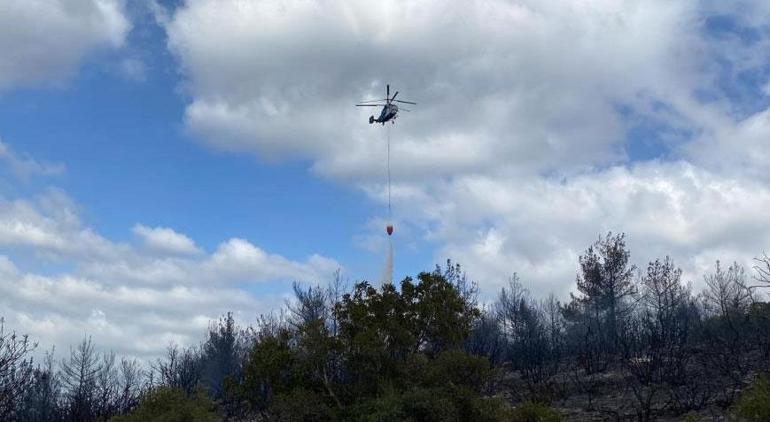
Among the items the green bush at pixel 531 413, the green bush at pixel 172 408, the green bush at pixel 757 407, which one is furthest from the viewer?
the green bush at pixel 172 408

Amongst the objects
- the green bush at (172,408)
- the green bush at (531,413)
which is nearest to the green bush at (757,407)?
the green bush at (531,413)

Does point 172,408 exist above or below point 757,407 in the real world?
above

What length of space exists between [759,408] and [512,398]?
48.7 feet

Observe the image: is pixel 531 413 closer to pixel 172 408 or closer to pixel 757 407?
pixel 757 407

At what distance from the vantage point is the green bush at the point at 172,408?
16098mm

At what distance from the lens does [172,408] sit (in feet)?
53.6

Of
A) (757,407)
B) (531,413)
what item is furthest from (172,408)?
(757,407)

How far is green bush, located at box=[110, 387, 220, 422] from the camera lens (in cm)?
1610

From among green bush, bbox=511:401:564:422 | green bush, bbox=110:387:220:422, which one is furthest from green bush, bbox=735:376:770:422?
green bush, bbox=110:387:220:422

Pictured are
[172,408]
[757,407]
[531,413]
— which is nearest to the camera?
[757,407]

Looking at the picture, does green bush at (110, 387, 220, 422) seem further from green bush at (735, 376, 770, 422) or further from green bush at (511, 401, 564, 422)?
green bush at (735, 376, 770, 422)

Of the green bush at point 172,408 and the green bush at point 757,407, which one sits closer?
the green bush at point 757,407

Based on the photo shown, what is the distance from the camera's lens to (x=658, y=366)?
26016 mm

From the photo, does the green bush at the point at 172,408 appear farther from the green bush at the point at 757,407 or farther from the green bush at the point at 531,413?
the green bush at the point at 757,407
